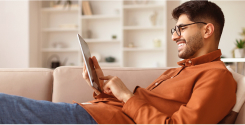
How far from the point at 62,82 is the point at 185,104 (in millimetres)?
867

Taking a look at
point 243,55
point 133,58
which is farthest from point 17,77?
point 133,58

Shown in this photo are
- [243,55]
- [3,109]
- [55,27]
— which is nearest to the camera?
[3,109]

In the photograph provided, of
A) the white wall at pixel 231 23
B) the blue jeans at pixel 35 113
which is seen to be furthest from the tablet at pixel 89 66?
the white wall at pixel 231 23

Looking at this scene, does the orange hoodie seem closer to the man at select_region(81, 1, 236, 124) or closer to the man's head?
the man at select_region(81, 1, 236, 124)

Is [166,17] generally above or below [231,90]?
above

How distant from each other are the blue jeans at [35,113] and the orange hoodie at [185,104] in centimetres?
6

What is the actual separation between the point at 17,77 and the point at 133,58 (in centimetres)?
292

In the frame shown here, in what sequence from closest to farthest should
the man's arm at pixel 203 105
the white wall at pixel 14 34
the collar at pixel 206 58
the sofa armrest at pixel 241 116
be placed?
1. the man's arm at pixel 203 105
2. the sofa armrest at pixel 241 116
3. the collar at pixel 206 58
4. the white wall at pixel 14 34

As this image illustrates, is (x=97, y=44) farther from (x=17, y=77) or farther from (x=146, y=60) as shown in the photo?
(x=17, y=77)

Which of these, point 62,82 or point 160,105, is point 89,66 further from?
point 62,82

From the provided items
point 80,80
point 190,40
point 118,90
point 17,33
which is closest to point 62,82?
point 80,80

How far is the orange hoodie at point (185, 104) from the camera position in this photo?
0.83 meters

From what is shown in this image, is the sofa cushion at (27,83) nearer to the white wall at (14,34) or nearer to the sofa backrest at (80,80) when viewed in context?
the sofa backrest at (80,80)

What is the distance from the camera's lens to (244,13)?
4.42 meters
